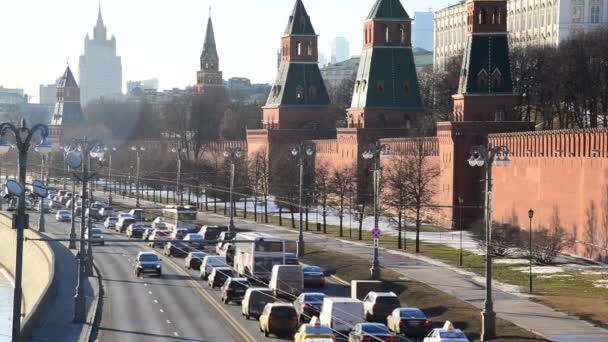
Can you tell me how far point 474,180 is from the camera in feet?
301

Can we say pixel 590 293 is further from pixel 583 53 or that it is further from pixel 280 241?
pixel 583 53

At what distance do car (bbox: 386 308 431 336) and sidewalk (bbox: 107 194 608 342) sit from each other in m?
3.32

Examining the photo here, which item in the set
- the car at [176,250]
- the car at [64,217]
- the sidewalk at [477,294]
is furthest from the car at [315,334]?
the car at [64,217]

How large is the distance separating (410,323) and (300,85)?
281ft

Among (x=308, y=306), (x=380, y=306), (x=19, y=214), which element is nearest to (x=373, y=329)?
(x=380, y=306)

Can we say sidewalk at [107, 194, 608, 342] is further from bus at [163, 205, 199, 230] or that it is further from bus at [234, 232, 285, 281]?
bus at [163, 205, 199, 230]

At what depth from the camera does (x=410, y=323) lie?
46.5 meters

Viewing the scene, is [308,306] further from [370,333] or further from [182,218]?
[182,218]

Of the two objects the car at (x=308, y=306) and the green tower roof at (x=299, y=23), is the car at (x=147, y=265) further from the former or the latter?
the green tower roof at (x=299, y=23)

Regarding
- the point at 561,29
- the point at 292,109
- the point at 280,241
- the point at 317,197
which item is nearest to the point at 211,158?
the point at 292,109

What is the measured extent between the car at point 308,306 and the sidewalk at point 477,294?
6.35 m

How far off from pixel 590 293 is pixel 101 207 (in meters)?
73.3

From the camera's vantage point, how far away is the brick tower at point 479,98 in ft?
302

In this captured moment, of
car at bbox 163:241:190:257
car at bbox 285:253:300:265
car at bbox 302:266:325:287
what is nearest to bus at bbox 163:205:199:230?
car at bbox 163:241:190:257
